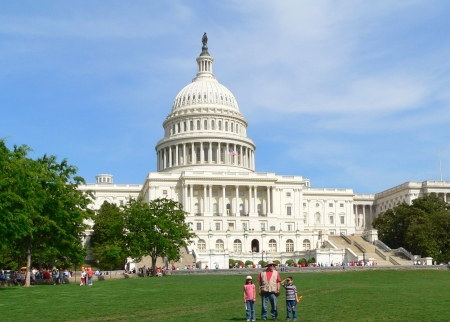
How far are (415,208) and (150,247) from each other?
55553 millimetres

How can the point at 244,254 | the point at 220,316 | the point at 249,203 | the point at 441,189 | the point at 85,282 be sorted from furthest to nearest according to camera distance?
1. the point at 441,189
2. the point at 249,203
3. the point at 244,254
4. the point at 85,282
5. the point at 220,316

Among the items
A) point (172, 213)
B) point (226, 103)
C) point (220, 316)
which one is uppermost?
point (226, 103)

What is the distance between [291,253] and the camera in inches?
4385

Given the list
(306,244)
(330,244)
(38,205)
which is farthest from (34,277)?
(306,244)

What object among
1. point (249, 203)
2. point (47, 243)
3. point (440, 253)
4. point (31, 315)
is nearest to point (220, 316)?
point (31, 315)

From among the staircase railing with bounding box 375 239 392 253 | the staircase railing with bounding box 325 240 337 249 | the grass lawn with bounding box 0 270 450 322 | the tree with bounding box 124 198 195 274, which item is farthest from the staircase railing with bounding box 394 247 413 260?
the grass lawn with bounding box 0 270 450 322

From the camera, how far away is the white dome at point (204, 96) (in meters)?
156

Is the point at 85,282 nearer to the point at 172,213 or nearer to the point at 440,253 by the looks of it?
the point at 172,213

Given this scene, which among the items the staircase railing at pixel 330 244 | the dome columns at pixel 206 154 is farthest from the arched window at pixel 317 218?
the staircase railing at pixel 330 244

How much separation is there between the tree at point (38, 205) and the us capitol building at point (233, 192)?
45.0 m

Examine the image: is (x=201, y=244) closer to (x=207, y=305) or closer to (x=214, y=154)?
(x=214, y=154)

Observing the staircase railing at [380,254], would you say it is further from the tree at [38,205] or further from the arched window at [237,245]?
the tree at [38,205]

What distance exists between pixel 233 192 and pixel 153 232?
2391 inches

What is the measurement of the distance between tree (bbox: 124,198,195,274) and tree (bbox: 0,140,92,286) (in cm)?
1278
